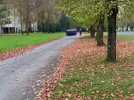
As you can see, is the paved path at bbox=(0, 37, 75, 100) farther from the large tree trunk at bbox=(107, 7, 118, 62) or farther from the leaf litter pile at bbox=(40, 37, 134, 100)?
the large tree trunk at bbox=(107, 7, 118, 62)

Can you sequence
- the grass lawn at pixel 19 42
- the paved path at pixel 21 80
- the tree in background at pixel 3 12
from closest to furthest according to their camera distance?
the paved path at pixel 21 80 → the grass lawn at pixel 19 42 → the tree in background at pixel 3 12

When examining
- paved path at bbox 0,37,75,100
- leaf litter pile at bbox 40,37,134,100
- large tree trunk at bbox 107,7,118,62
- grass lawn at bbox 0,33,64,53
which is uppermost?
large tree trunk at bbox 107,7,118,62

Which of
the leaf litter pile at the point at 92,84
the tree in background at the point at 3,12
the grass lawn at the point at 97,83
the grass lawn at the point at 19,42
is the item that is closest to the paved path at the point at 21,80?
the leaf litter pile at the point at 92,84

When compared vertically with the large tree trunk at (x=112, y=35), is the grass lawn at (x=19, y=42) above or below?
below

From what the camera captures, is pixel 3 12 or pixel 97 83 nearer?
pixel 97 83

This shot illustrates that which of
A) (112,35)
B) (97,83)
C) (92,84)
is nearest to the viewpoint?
(92,84)

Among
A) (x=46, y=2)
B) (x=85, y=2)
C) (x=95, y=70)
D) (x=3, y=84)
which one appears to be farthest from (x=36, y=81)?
(x=46, y=2)

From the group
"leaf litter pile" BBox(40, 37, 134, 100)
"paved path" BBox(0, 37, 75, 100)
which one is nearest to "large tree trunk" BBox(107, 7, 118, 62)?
"leaf litter pile" BBox(40, 37, 134, 100)

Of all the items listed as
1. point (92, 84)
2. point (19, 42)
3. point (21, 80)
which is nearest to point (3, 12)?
point (19, 42)

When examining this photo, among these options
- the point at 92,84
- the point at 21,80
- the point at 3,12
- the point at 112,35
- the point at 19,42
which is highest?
the point at 3,12

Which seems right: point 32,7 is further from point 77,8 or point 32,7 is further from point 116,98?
point 116,98

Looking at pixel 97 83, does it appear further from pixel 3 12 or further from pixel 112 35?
pixel 3 12

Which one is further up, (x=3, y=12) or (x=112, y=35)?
(x=3, y=12)

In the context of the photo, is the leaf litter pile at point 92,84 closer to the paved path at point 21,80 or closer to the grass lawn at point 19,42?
the paved path at point 21,80
